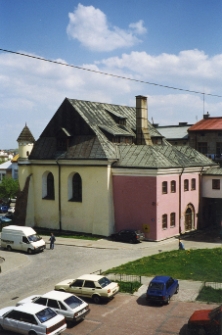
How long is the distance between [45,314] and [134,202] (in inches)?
854

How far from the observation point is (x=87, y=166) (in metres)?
40.8

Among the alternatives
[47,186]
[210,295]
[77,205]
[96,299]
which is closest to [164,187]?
[77,205]

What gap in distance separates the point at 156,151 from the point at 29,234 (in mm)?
13849

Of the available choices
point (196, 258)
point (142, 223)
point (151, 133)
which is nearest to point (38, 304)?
point (196, 258)

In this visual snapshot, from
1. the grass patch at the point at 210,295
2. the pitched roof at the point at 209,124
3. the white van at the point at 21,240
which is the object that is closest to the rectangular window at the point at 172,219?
the white van at the point at 21,240

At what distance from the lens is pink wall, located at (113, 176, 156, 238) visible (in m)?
37.8

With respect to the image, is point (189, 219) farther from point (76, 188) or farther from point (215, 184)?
point (76, 188)

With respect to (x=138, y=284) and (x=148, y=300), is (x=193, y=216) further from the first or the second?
(x=148, y=300)

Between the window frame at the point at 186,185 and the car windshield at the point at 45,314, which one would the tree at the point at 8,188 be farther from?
the car windshield at the point at 45,314


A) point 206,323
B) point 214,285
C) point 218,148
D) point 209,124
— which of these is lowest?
point 214,285

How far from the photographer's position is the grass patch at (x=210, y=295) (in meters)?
21.8

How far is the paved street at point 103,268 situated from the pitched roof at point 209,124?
1059 inches

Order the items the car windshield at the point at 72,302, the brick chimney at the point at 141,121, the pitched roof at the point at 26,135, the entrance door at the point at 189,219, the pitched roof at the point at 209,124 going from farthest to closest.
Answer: the pitched roof at the point at 209,124
the pitched roof at the point at 26,135
the brick chimney at the point at 141,121
the entrance door at the point at 189,219
the car windshield at the point at 72,302

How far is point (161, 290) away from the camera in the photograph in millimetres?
21484
